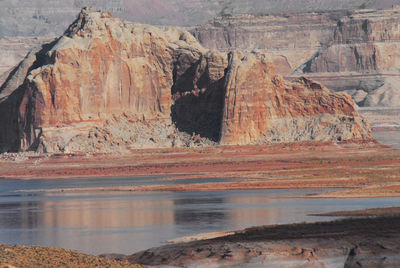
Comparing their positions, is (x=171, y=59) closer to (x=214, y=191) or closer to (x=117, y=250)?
(x=214, y=191)

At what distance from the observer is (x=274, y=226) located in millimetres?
39750

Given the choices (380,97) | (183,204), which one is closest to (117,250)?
(183,204)

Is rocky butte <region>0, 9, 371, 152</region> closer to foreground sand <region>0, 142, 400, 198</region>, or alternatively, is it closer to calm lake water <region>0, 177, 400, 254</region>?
foreground sand <region>0, 142, 400, 198</region>

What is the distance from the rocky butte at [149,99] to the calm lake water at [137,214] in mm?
26253

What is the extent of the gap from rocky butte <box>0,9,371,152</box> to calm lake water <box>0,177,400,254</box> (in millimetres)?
26253

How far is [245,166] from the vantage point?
79.4 meters

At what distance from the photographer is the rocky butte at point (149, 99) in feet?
294

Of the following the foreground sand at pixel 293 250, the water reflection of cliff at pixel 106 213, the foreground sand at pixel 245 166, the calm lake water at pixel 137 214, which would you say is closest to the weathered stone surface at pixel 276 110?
the foreground sand at pixel 245 166

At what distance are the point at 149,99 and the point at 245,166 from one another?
19.5 meters

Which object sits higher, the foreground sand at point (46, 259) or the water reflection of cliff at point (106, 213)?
the foreground sand at point (46, 259)

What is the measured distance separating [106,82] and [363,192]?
42.2 m

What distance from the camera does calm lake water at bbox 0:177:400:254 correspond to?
40719 millimetres

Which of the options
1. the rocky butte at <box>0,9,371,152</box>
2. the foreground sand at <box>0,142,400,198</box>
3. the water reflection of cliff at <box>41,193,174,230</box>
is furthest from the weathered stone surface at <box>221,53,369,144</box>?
the water reflection of cliff at <box>41,193,174,230</box>

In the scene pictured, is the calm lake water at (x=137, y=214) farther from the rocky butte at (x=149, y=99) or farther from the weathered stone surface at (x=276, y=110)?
the weathered stone surface at (x=276, y=110)
